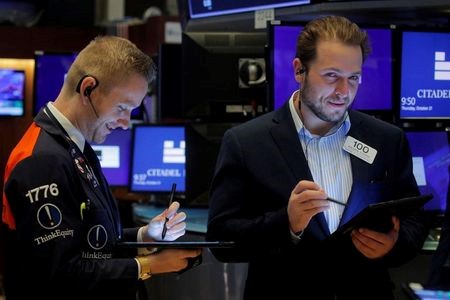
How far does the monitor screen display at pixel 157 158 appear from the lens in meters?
4.90

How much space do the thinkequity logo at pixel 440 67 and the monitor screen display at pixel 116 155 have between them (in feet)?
8.15

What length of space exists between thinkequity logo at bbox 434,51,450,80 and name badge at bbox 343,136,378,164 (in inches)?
58.3

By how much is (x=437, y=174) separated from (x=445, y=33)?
660 mm

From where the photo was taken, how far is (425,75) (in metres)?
3.54

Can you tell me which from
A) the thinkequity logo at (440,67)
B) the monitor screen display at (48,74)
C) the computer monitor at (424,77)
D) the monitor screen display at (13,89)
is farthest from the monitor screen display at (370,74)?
the monitor screen display at (13,89)

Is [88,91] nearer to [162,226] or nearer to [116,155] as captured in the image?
[162,226]

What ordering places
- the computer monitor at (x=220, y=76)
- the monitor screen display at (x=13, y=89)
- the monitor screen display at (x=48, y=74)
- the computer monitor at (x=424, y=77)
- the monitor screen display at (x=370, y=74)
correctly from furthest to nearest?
1. the monitor screen display at (x=13, y=89)
2. the monitor screen display at (x=48, y=74)
3. the computer monitor at (x=220, y=76)
4. the computer monitor at (x=424, y=77)
5. the monitor screen display at (x=370, y=74)

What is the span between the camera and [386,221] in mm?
2006

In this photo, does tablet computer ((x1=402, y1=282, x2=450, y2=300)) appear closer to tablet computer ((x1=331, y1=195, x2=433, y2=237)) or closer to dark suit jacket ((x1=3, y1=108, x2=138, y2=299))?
tablet computer ((x1=331, y1=195, x2=433, y2=237))

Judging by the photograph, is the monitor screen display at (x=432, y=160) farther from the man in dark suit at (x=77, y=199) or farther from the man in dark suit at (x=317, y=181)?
the man in dark suit at (x=77, y=199)

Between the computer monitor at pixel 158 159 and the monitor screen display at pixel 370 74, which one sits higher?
the monitor screen display at pixel 370 74

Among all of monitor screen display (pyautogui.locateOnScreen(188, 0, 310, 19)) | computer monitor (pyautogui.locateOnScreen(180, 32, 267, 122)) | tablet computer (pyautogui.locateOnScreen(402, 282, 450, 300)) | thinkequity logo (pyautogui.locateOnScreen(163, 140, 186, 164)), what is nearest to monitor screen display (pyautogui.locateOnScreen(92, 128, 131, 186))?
thinkequity logo (pyautogui.locateOnScreen(163, 140, 186, 164))

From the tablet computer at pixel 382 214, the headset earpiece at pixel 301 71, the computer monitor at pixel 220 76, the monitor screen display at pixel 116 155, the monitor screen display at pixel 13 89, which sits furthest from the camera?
the monitor screen display at pixel 13 89

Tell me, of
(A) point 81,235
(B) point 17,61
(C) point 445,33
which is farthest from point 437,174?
(B) point 17,61
